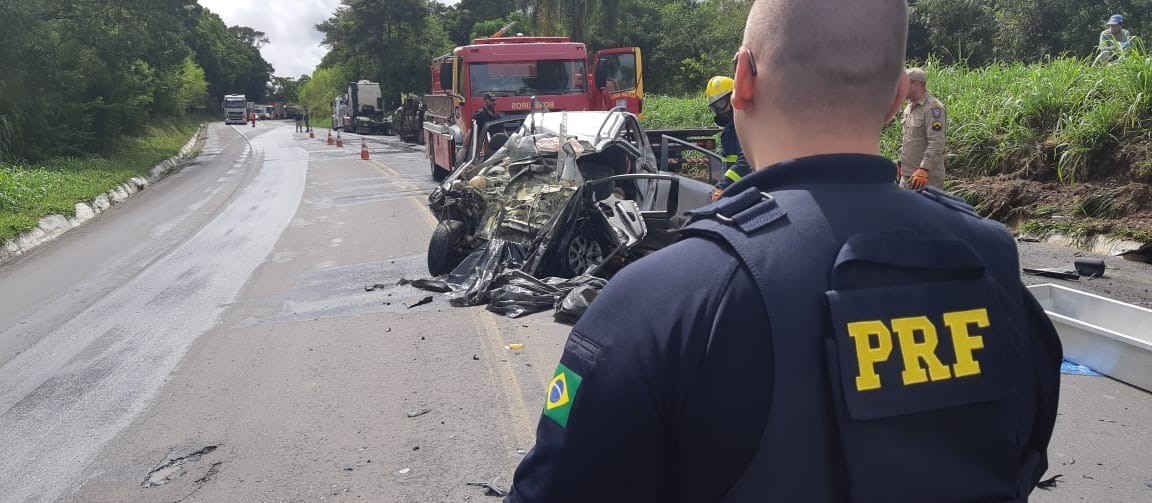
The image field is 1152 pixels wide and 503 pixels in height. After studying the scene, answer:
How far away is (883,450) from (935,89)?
12.9 meters

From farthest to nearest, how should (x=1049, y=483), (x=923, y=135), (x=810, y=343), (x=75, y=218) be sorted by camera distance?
(x=75, y=218), (x=923, y=135), (x=1049, y=483), (x=810, y=343)

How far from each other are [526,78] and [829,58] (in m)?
13.9

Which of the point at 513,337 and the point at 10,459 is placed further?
the point at 513,337

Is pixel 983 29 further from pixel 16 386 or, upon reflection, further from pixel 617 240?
pixel 16 386

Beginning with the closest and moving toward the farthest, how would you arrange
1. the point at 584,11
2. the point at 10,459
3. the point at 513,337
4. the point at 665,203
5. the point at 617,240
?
1. the point at 10,459
2. the point at 513,337
3. the point at 617,240
4. the point at 665,203
5. the point at 584,11

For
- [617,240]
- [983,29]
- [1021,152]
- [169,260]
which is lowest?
[169,260]

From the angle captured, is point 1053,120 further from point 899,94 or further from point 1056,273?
point 899,94

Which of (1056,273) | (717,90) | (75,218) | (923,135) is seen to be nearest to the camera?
(717,90)

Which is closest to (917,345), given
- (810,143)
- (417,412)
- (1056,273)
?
(810,143)

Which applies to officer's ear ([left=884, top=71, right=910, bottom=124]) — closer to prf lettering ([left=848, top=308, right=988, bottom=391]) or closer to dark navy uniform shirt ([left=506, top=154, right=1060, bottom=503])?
dark navy uniform shirt ([left=506, top=154, right=1060, bottom=503])

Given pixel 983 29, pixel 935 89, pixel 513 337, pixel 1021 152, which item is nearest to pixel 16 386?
pixel 513 337

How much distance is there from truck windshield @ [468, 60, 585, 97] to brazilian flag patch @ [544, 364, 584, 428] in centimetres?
1377

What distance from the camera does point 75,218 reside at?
1431cm

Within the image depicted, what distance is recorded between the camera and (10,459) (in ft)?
13.8
